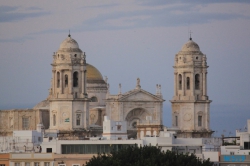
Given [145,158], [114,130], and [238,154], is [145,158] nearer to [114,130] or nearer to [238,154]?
[238,154]

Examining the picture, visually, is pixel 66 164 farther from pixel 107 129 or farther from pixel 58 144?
A: pixel 107 129

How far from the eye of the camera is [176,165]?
15362 centimetres

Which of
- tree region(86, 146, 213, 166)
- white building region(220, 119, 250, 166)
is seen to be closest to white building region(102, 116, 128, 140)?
white building region(220, 119, 250, 166)

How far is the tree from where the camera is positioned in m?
154

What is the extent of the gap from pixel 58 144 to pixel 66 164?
756 cm

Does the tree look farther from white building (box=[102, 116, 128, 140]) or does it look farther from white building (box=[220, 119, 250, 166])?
white building (box=[102, 116, 128, 140])

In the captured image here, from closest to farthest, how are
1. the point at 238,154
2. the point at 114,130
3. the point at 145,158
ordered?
the point at 145,158 < the point at 238,154 < the point at 114,130

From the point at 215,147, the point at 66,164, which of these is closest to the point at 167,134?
the point at 215,147

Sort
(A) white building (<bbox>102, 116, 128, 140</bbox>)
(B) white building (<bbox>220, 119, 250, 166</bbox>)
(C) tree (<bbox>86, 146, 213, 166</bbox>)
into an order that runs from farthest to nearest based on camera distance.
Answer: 1. (A) white building (<bbox>102, 116, 128, 140</bbox>)
2. (B) white building (<bbox>220, 119, 250, 166</bbox>)
3. (C) tree (<bbox>86, 146, 213, 166</bbox>)

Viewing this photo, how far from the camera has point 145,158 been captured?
6132 inches

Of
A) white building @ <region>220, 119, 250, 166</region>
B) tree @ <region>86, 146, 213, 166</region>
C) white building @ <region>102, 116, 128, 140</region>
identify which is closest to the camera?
tree @ <region>86, 146, 213, 166</region>

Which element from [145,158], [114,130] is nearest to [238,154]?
[145,158]

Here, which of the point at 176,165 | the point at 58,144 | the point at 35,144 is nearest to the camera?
the point at 176,165

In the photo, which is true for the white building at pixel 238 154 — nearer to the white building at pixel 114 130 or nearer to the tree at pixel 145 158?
the tree at pixel 145 158
